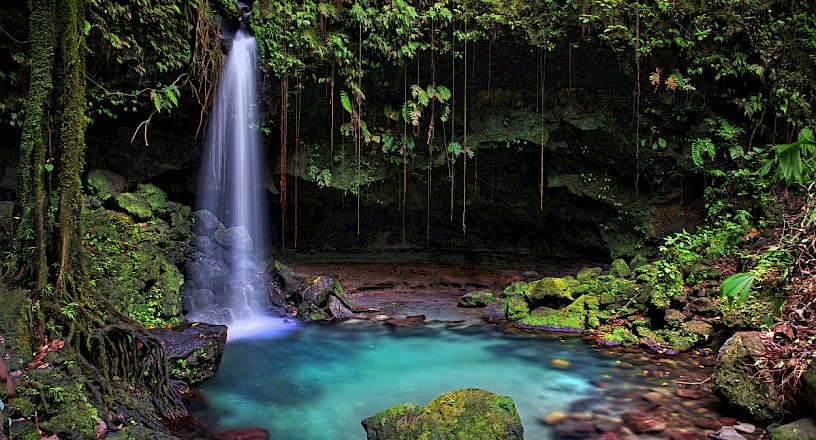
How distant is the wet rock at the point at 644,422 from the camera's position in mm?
4793

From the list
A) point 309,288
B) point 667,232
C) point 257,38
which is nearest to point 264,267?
point 309,288

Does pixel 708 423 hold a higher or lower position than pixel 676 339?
lower

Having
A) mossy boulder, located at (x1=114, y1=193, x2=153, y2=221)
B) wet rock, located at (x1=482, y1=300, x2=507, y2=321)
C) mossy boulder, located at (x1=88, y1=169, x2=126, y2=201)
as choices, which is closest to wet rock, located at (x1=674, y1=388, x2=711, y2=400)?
wet rock, located at (x1=482, y1=300, x2=507, y2=321)

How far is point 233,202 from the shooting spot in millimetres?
11812

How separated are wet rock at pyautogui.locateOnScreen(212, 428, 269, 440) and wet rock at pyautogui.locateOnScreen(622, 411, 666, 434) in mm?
3661

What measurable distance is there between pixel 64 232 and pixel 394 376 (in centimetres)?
427

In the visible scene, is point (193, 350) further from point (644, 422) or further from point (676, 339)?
point (676, 339)

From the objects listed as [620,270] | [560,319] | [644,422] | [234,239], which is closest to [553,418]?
[644,422]

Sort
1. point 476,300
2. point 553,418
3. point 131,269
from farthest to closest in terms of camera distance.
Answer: point 476,300 → point 131,269 → point 553,418

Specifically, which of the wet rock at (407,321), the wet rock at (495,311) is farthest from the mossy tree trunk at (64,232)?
the wet rock at (495,311)

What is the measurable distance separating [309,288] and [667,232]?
8.69 meters

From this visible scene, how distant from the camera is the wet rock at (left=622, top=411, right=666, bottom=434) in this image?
479 centimetres

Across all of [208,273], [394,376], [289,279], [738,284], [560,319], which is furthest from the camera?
[289,279]

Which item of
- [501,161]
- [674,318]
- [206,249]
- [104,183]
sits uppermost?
[501,161]
